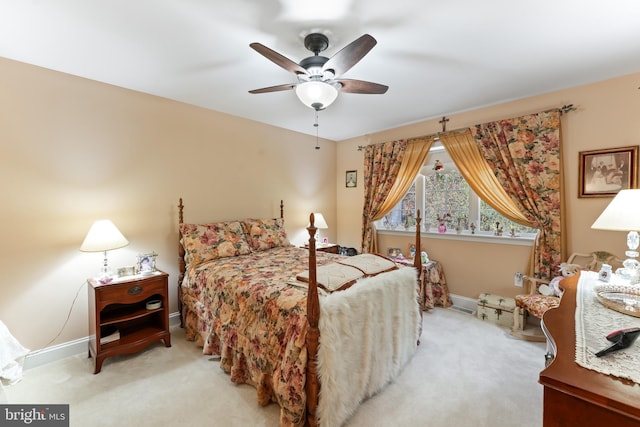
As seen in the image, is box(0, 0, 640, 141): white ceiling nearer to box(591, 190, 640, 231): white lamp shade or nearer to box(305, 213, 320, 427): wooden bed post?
box(591, 190, 640, 231): white lamp shade

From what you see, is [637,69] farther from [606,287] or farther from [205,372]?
[205,372]

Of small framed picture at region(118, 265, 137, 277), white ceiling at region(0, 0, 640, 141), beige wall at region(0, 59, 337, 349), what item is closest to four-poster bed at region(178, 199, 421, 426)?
small framed picture at region(118, 265, 137, 277)

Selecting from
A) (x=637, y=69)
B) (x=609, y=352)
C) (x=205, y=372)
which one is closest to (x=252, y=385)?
(x=205, y=372)

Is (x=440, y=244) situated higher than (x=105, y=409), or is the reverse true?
(x=440, y=244)

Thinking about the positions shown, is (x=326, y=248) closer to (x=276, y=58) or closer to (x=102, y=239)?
(x=102, y=239)

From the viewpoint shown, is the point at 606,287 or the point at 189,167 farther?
the point at 189,167

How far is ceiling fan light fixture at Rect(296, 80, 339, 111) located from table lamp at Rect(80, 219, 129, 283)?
6.65 feet

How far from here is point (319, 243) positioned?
4.51 m

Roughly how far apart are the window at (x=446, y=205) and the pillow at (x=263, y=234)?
1.83 metres

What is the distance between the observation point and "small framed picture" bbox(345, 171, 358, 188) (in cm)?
484

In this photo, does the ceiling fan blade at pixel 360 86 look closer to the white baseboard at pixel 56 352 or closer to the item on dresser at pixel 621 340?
the item on dresser at pixel 621 340

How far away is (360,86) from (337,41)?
36 cm

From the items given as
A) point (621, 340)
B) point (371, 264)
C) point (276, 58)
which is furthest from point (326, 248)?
point (621, 340)

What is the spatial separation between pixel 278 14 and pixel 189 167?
7.03ft
